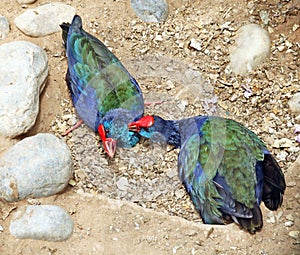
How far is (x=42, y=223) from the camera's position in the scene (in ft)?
15.4

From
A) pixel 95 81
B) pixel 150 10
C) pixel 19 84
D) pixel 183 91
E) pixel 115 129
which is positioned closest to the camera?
pixel 19 84

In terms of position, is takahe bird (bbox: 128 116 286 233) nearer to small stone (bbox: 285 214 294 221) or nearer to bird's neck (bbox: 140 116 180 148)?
bird's neck (bbox: 140 116 180 148)

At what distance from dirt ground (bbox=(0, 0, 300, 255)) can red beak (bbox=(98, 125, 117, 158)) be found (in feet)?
0.57

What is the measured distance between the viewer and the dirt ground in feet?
15.6

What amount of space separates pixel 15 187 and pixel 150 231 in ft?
3.65

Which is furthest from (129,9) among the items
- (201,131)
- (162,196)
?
(162,196)

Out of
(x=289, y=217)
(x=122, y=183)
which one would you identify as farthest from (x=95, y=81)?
(x=289, y=217)

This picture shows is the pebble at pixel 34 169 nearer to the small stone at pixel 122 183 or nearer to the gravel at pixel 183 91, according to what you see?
the gravel at pixel 183 91

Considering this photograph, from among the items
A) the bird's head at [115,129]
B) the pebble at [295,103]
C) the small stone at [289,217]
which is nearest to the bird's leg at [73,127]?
the bird's head at [115,129]

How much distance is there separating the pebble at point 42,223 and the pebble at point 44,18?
202 centimetres

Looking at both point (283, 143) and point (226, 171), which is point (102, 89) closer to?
point (226, 171)

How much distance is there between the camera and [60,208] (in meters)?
4.87

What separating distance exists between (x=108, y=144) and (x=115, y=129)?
0.55 ft

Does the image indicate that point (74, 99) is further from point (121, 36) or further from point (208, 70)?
point (208, 70)
